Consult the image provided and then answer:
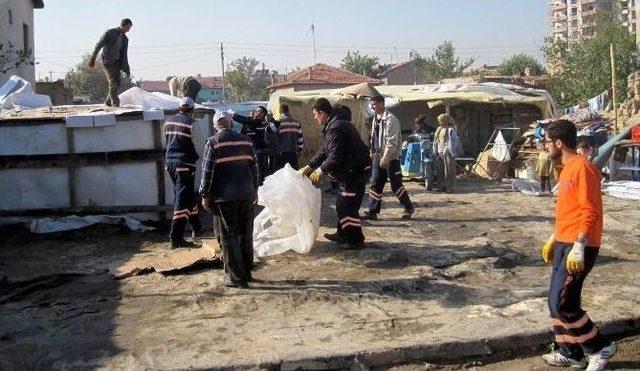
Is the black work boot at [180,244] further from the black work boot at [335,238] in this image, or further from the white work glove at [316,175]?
the white work glove at [316,175]

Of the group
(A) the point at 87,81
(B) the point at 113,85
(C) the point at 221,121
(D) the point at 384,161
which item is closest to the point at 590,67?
(D) the point at 384,161

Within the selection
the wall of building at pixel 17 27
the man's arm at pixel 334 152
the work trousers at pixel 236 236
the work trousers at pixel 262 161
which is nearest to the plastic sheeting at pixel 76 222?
the man's arm at pixel 334 152

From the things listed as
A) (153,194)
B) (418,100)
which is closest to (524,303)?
(153,194)

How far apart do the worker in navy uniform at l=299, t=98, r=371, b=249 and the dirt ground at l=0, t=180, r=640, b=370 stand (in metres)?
0.28

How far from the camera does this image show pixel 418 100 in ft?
58.2

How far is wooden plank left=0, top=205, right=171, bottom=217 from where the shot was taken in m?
8.91

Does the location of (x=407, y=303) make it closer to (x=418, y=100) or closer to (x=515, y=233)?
(x=515, y=233)

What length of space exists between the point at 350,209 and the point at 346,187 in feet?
0.89

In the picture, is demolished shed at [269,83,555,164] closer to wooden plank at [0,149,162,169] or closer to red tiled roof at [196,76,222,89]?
wooden plank at [0,149,162,169]

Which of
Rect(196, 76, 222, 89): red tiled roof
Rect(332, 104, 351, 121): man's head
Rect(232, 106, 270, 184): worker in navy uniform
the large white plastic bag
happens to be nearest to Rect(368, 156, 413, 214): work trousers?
Rect(332, 104, 351, 121): man's head

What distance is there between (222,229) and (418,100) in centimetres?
1243

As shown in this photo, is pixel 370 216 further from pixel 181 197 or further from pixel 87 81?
pixel 87 81

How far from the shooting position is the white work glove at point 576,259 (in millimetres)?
4000

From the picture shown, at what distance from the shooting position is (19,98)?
10.3 m
